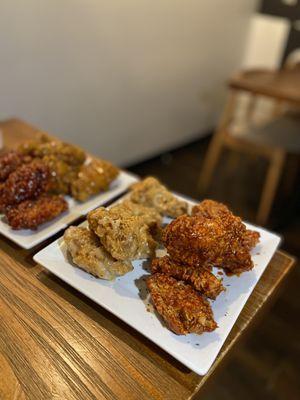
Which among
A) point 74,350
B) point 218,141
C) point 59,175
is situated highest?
point 59,175

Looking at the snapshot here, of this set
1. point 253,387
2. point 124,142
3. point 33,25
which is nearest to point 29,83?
point 33,25

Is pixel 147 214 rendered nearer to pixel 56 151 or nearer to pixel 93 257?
pixel 93 257

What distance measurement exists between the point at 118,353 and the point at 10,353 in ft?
0.67

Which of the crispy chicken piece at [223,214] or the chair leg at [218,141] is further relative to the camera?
the chair leg at [218,141]

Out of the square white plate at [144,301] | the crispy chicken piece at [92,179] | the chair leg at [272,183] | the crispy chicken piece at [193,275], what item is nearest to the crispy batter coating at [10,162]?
the crispy chicken piece at [92,179]

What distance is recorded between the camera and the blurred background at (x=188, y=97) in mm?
1837

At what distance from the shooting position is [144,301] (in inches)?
30.2

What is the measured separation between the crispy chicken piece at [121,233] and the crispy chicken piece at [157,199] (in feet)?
0.46

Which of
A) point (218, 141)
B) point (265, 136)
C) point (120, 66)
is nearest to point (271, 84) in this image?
point (265, 136)

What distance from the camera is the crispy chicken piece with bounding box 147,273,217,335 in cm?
69

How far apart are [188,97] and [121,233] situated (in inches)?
109

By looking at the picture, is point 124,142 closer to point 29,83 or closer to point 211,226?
point 29,83

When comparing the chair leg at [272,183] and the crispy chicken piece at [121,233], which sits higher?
the crispy chicken piece at [121,233]

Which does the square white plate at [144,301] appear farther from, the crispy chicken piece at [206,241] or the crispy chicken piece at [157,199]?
the crispy chicken piece at [157,199]
